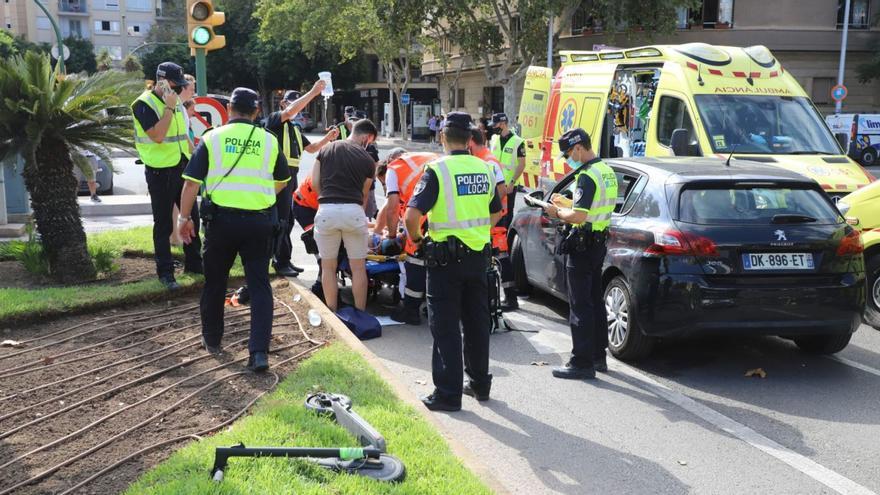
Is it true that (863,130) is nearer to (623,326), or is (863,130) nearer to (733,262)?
(623,326)

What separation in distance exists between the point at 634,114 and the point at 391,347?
7315 millimetres

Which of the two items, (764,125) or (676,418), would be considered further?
(764,125)

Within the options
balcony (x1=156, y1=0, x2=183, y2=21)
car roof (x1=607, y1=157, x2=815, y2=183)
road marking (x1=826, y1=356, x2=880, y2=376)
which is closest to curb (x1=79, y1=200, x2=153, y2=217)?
car roof (x1=607, y1=157, x2=815, y2=183)

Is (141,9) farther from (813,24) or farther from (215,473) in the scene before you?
(215,473)

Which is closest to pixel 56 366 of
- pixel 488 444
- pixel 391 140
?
pixel 488 444

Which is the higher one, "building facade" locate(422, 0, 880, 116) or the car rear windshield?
"building facade" locate(422, 0, 880, 116)

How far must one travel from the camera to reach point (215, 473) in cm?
374

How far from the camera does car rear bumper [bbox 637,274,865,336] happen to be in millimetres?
6074

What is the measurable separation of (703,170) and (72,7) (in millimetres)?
101277

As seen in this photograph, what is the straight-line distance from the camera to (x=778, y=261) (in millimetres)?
6145

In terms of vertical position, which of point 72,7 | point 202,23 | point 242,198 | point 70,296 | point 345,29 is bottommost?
point 70,296

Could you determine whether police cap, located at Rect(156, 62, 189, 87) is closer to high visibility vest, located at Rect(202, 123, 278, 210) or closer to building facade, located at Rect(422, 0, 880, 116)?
high visibility vest, located at Rect(202, 123, 278, 210)

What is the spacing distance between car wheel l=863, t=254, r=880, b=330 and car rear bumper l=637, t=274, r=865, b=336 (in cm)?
215

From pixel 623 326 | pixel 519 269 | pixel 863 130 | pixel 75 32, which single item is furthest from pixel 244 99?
pixel 75 32
